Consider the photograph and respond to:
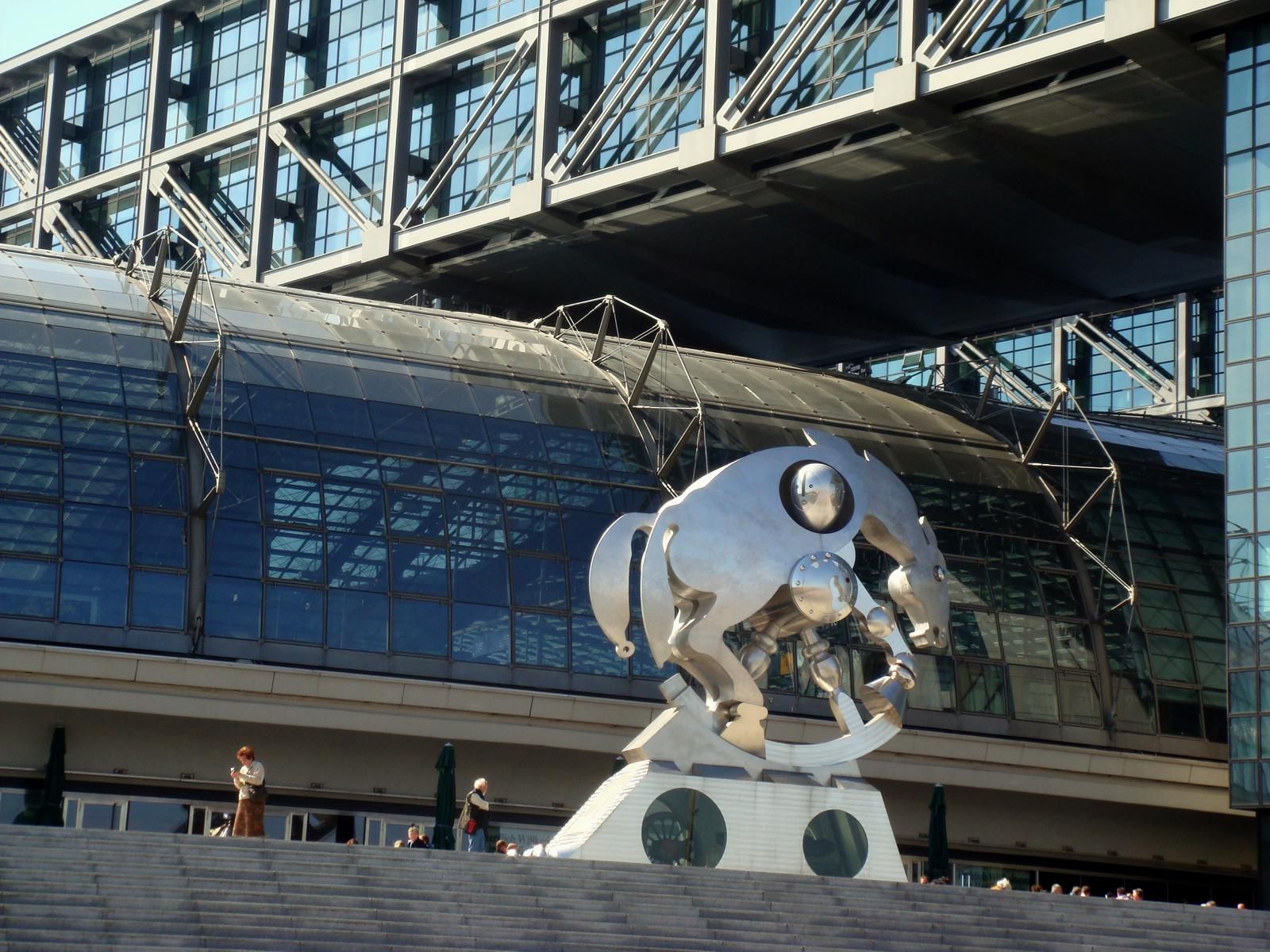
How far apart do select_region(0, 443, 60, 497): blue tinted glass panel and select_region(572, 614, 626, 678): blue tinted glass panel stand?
391 inches

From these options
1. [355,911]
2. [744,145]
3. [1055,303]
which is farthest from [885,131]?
[355,911]

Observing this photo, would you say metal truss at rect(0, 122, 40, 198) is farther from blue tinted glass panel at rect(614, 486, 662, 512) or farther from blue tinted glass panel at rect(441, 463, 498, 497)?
blue tinted glass panel at rect(614, 486, 662, 512)

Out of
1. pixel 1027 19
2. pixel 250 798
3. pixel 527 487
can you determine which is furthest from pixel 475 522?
pixel 1027 19

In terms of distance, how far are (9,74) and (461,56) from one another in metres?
20.6

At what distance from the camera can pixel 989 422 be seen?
174 feet

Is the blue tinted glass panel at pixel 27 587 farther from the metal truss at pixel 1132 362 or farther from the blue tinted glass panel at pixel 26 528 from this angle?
the metal truss at pixel 1132 362

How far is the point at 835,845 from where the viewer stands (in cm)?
2919

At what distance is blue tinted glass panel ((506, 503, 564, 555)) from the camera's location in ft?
137

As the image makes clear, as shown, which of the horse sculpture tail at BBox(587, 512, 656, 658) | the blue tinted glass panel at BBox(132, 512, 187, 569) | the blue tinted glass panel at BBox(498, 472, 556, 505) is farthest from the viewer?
the blue tinted glass panel at BBox(498, 472, 556, 505)

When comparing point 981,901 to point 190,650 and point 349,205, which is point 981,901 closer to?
point 190,650

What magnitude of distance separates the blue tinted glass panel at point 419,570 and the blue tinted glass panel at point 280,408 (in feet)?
10.2

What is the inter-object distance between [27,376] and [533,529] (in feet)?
32.1

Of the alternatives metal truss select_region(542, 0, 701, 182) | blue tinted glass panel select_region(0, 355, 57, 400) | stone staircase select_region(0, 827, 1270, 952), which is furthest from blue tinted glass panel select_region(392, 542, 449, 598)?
metal truss select_region(542, 0, 701, 182)

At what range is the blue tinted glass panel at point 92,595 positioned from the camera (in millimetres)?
37344
